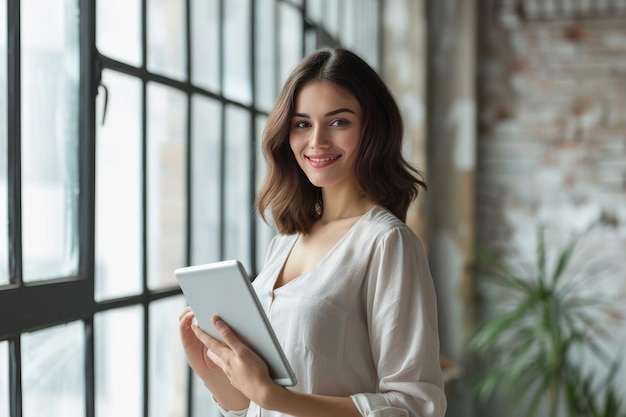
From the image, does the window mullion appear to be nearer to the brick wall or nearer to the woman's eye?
the woman's eye

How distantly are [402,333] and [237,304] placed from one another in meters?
0.30

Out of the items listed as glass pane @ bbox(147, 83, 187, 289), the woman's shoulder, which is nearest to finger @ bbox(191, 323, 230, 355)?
the woman's shoulder

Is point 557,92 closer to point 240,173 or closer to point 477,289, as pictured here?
point 477,289

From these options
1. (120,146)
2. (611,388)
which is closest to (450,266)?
(611,388)

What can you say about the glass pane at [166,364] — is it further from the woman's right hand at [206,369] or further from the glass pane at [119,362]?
the woman's right hand at [206,369]

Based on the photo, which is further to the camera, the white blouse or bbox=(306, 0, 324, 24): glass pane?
bbox=(306, 0, 324, 24): glass pane

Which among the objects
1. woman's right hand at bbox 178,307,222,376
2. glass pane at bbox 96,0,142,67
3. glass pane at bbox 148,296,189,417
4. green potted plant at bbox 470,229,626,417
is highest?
glass pane at bbox 96,0,142,67

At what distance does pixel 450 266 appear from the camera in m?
4.75

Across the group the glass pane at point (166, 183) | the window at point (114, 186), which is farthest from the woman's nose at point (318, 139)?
the glass pane at point (166, 183)

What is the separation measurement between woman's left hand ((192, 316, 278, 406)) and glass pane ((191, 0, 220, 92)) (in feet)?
3.30

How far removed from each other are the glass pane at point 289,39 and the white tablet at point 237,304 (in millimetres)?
1710

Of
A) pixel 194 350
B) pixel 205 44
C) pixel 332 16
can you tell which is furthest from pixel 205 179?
pixel 332 16

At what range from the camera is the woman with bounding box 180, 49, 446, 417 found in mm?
1398

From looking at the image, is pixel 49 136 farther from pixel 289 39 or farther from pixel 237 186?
pixel 289 39
